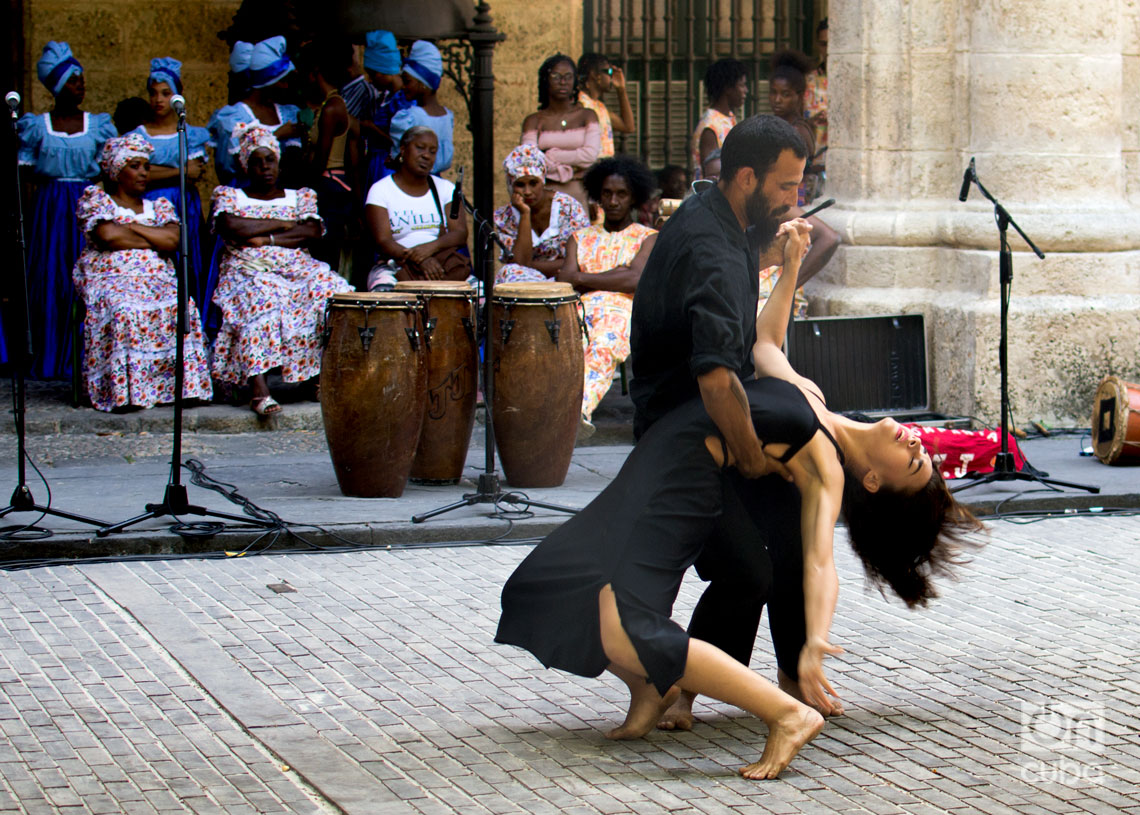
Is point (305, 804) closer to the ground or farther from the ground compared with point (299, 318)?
closer to the ground

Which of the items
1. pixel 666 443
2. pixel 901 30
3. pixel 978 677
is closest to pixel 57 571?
pixel 666 443

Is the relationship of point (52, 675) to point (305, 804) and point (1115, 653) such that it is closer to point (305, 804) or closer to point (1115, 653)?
point (305, 804)

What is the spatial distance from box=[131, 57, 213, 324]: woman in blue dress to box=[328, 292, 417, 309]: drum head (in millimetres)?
2364

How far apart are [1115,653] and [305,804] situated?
9.30 feet

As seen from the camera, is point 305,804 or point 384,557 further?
point 384,557

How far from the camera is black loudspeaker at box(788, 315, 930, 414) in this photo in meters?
9.60

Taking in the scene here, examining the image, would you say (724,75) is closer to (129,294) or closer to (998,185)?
(998,185)

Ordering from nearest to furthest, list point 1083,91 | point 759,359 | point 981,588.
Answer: point 759,359 → point 981,588 → point 1083,91

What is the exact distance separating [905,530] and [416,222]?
17.4 ft

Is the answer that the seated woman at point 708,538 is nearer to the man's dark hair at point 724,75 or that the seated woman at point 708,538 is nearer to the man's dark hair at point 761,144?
the man's dark hair at point 761,144

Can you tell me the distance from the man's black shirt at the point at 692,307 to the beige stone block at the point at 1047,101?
205 inches

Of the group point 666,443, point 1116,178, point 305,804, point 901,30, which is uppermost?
point 901,30

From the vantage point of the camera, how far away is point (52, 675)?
17.3ft

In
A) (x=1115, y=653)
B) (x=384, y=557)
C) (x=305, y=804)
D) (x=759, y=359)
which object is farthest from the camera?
(x=384, y=557)
